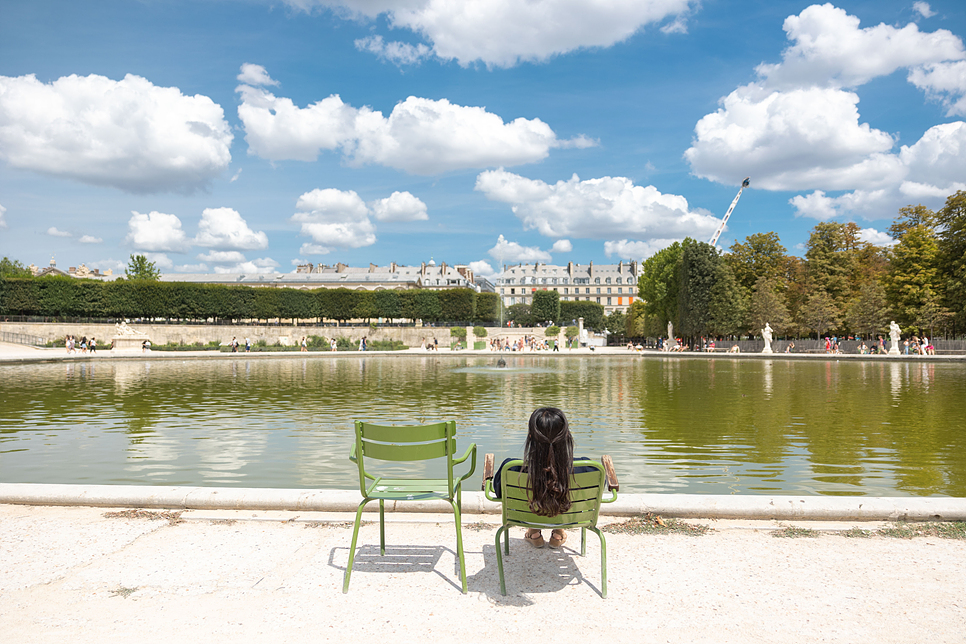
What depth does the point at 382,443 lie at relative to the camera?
3891 mm

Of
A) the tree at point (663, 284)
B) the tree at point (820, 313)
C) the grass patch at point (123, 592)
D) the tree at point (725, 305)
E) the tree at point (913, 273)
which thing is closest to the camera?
the grass patch at point (123, 592)

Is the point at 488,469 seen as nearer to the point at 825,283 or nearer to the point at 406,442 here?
the point at 406,442

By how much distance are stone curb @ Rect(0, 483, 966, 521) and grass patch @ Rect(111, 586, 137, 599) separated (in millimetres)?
1506

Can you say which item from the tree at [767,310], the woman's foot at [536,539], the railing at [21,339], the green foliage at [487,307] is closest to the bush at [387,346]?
the green foliage at [487,307]

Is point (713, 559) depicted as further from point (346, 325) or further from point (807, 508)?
point (346, 325)

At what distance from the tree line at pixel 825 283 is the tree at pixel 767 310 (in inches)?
2.8

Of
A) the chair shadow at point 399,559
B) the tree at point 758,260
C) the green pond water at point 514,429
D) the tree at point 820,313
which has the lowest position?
the green pond water at point 514,429

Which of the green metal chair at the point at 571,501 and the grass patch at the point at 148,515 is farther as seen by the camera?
the grass patch at the point at 148,515

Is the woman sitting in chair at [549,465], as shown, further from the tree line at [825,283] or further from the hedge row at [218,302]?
the hedge row at [218,302]

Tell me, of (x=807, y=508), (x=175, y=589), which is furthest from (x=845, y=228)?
(x=175, y=589)

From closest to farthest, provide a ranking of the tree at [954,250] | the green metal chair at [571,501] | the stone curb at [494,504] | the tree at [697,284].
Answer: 1. the green metal chair at [571,501]
2. the stone curb at [494,504]
3. the tree at [954,250]
4. the tree at [697,284]

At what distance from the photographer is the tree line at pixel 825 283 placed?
39.4 meters

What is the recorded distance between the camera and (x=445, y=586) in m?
3.56

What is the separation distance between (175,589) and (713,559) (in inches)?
126
